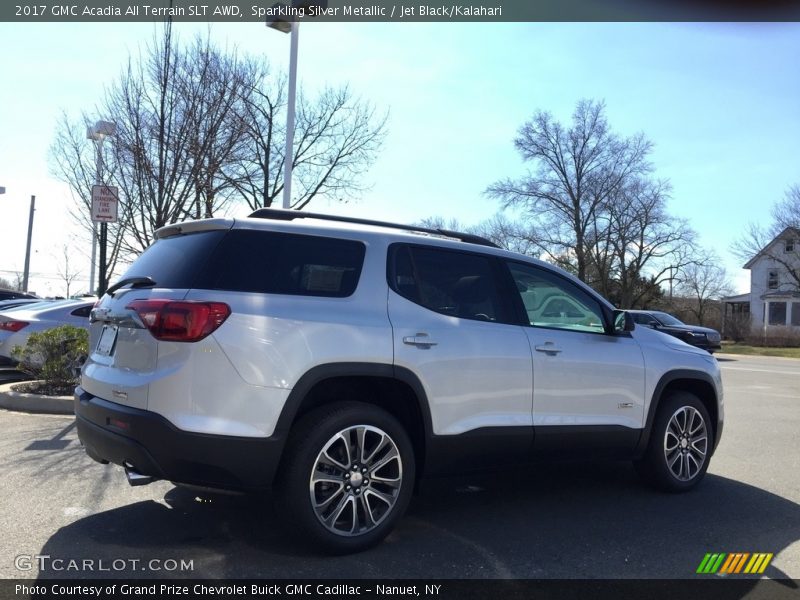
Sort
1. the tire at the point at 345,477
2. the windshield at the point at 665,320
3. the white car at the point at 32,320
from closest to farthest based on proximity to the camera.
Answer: the tire at the point at 345,477, the white car at the point at 32,320, the windshield at the point at 665,320

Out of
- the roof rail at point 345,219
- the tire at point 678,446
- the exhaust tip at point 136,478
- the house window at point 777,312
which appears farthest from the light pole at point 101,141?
the house window at point 777,312

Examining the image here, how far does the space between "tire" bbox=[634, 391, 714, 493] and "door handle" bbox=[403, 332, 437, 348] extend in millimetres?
2362

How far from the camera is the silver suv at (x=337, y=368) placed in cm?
366

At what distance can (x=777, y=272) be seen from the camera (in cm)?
4981

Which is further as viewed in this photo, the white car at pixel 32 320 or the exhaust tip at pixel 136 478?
the white car at pixel 32 320

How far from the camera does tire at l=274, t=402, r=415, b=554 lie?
381cm

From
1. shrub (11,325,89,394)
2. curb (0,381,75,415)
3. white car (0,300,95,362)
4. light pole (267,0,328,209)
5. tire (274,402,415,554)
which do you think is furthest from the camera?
white car (0,300,95,362)

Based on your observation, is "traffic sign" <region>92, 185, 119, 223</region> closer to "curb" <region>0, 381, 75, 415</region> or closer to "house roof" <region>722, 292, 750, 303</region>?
"curb" <region>0, 381, 75, 415</region>

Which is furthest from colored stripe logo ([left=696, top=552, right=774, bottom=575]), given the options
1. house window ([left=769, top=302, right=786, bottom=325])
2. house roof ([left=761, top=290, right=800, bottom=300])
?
house window ([left=769, top=302, right=786, bottom=325])

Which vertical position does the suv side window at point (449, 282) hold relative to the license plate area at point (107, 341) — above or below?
above

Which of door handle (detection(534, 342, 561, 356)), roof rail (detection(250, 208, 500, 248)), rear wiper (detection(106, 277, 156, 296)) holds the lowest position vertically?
door handle (detection(534, 342, 561, 356))

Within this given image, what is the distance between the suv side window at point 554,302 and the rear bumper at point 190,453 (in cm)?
213

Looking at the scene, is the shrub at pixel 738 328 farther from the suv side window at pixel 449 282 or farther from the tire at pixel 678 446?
the suv side window at pixel 449 282

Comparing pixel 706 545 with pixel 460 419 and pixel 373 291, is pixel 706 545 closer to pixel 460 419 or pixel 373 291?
pixel 460 419
